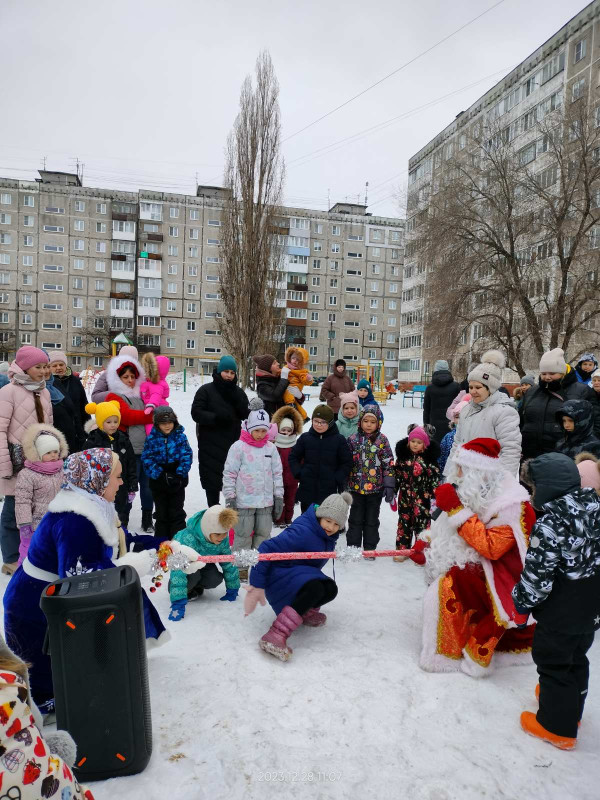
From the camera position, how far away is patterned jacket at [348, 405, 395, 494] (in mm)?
5430

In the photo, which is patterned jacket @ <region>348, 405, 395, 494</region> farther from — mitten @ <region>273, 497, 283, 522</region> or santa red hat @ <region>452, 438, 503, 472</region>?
santa red hat @ <region>452, 438, 503, 472</region>

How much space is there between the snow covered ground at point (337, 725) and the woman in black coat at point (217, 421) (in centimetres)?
216

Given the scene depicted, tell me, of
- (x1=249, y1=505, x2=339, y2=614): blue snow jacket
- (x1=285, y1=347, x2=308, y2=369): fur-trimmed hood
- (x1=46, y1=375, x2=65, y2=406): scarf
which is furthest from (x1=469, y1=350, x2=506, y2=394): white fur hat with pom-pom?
(x1=46, y1=375, x2=65, y2=406): scarf

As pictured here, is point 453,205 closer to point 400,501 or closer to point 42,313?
point 400,501

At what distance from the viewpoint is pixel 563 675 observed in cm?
262

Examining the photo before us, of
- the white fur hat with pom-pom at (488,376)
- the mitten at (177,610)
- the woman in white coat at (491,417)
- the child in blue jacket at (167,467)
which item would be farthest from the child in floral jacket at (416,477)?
the mitten at (177,610)

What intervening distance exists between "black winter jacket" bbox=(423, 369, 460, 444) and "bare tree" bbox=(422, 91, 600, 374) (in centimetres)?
1101

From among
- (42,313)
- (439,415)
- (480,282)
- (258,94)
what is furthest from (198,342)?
(439,415)

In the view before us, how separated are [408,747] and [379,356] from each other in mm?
60942

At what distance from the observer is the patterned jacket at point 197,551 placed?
395 centimetres

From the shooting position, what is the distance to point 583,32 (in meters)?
30.4

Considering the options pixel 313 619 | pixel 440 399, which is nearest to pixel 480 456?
pixel 313 619

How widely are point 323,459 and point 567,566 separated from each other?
3.14m
